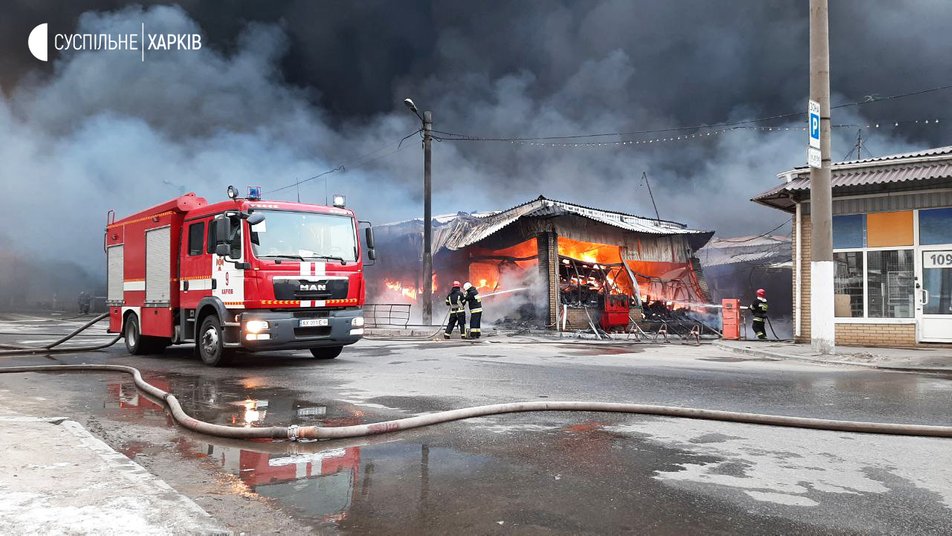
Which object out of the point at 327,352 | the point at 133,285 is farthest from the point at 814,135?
the point at 133,285

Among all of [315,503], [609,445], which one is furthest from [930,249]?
[315,503]

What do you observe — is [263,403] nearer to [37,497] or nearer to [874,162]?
[37,497]

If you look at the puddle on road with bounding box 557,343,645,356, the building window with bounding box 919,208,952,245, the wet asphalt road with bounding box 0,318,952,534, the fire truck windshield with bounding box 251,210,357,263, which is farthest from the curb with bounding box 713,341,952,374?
the fire truck windshield with bounding box 251,210,357,263

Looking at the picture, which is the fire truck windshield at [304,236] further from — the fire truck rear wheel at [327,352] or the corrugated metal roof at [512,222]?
the corrugated metal roof at [512,222]

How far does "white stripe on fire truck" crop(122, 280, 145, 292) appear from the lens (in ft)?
42.1

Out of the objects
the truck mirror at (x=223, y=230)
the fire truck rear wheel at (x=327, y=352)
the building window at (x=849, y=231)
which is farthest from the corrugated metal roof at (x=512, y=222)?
the truck mirror at (x=223, y=230)

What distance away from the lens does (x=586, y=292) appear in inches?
888

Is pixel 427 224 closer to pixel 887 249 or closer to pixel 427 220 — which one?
pixel 427 220

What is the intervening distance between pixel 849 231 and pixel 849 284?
1.26 m

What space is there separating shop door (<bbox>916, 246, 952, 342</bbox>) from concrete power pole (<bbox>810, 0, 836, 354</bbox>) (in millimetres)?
3494

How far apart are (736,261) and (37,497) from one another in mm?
28571

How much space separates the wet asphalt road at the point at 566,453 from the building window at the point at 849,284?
5962 mm

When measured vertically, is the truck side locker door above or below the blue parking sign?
below

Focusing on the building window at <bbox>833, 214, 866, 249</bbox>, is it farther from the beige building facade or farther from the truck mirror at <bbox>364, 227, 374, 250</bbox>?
the truck mirror at <bbox>364, 227, 374, 250</bbox>
